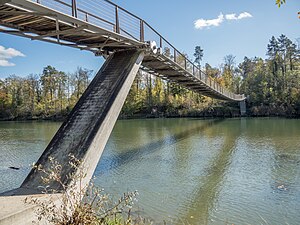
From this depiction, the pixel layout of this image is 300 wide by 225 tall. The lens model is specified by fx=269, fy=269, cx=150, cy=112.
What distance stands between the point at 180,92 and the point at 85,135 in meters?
45.2

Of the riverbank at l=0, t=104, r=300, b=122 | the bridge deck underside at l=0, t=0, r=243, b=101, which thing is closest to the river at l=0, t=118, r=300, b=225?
the bridge deck underside at l=0, t=0, r=243, b=101

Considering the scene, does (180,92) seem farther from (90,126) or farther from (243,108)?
(90,126)

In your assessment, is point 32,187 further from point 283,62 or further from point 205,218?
point 283,62

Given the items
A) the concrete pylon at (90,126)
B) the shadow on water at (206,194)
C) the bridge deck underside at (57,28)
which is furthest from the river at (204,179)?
the bridge deck underside at (57,28)

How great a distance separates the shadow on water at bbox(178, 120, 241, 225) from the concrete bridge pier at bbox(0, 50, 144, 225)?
102 inches

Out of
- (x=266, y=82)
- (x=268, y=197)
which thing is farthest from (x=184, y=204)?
(x=266, y=82)

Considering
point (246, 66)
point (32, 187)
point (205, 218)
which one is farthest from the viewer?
point (246, 66)

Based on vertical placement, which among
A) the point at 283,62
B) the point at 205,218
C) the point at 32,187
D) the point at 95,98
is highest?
the point at 283,62

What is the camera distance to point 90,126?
20.3 ft

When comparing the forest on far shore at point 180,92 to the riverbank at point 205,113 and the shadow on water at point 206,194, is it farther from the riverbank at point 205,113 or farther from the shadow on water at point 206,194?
the shadow on water at point 206,194

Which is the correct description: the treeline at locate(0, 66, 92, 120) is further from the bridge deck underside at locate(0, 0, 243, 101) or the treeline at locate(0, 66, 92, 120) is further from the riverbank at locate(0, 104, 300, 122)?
the bridge deck underside at locate(0, 0, 243, 101)

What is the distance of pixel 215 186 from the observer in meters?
8.44

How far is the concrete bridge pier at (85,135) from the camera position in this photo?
4.53 m

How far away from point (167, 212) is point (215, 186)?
2.56 metres
